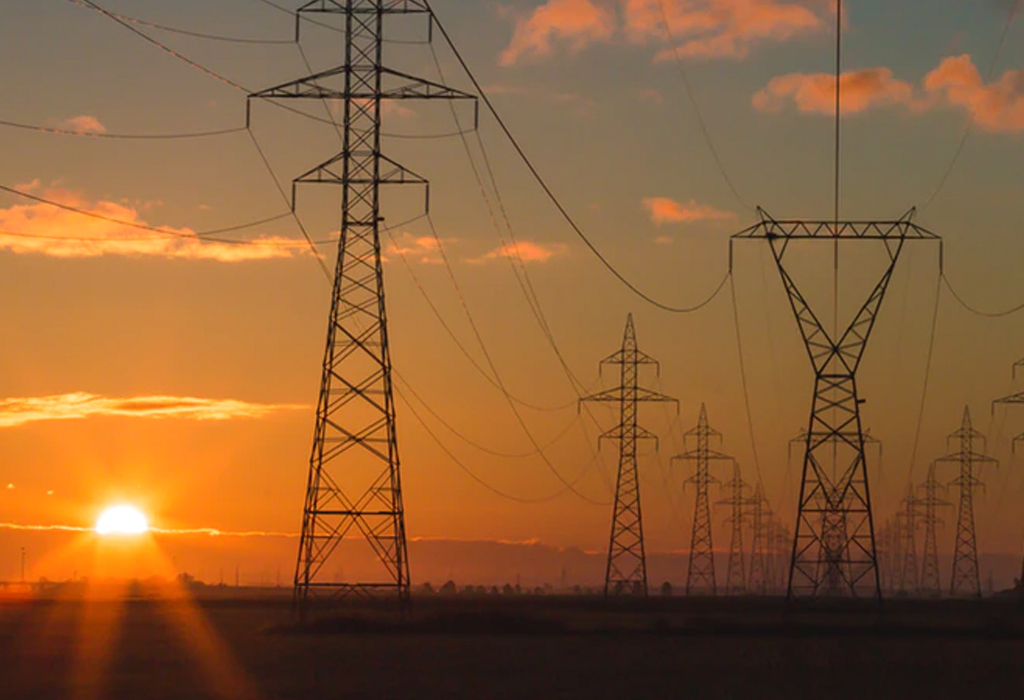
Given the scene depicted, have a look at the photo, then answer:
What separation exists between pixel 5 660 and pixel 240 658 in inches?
334

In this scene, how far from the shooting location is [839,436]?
79500mm

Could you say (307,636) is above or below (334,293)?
below

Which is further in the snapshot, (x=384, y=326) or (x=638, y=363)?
(x=638, y=363)

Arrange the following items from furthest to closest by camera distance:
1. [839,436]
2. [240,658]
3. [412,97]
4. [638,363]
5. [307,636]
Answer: [638,363] < [839,436] < [307,636] < [412,97] < [240,658]

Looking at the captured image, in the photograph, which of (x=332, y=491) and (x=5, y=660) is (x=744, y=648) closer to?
(x=332, y=491)

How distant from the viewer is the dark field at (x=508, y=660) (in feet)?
144

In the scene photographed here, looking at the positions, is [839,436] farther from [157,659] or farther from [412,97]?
[157,659]

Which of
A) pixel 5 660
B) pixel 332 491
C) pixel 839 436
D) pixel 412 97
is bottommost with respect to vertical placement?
pixel 5 660

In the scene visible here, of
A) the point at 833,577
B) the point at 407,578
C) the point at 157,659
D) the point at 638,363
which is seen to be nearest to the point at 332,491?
the point at 407,578

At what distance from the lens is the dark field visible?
4384cm

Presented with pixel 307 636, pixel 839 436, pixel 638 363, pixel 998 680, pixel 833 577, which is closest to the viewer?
pixel 998 680

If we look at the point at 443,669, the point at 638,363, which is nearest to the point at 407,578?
the point at 443,669

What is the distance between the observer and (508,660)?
56.2m

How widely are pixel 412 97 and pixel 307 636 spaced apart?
79.2 feet
